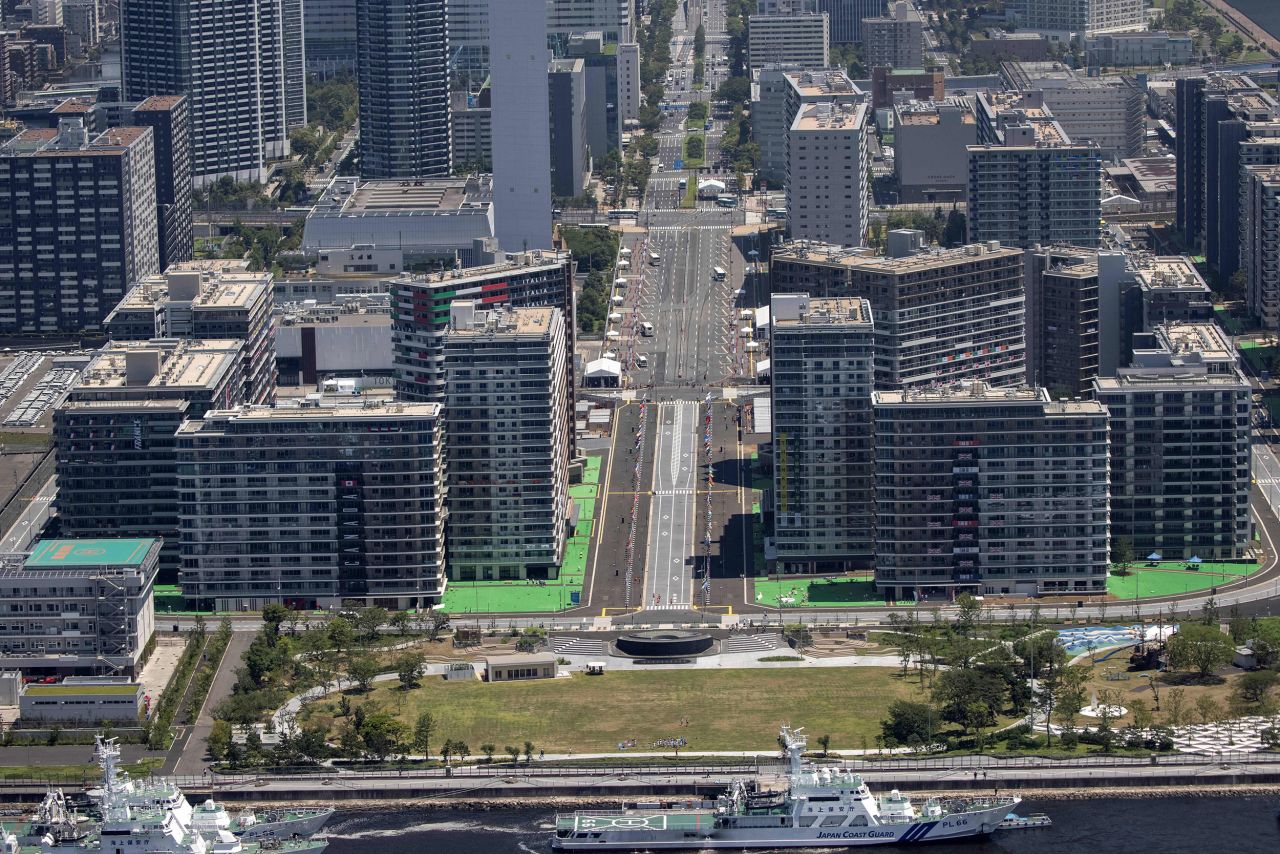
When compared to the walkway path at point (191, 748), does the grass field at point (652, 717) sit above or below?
above

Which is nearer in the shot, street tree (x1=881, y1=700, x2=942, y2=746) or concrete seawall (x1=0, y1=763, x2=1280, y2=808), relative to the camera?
concrete seawall (x1=0, y1=763, x2=1280, y2=808)

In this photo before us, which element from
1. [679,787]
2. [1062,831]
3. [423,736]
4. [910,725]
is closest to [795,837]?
[679,787]

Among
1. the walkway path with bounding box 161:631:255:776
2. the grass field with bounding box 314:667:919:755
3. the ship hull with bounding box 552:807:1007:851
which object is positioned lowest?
the ship hull with bounding box 552:807:1007:851

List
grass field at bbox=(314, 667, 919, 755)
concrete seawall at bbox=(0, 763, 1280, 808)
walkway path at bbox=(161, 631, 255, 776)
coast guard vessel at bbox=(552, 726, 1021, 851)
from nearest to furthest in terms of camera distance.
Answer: coast guard vessel at bbox=(552, 726, 1021, 851), concrete seawall at bbox=(0, 763, 1280, 808), walkway path at bbox=(161, 631, 255, 776), grass field at bbox=(314, 667, 919, 755)

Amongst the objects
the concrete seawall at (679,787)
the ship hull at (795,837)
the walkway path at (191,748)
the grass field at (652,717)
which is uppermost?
the grass field at (652,717)

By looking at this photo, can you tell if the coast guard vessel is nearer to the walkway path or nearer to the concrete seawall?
the concrete seawall

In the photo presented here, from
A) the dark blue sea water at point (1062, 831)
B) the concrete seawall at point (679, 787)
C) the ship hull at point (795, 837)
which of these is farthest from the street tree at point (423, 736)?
the ship hull at point (795, 837)

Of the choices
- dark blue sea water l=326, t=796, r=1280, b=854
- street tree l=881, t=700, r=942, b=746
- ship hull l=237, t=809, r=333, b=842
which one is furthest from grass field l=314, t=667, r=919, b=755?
ship hull l=237, t=809, r=333, b=842

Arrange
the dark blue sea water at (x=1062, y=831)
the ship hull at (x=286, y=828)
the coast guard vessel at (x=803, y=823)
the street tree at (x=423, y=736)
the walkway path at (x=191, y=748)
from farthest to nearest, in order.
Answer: the street tree at (x=423, y=736) → the walkway path at (x=191, y=748) → the coast guard vessel at (x=803, y=823) → the ship hull at (x=286, y=828) → the dark blue sea water at (x=1062, y=831)

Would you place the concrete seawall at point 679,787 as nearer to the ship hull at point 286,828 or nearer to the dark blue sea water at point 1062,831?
the dark blue sea water at point 1062,831
